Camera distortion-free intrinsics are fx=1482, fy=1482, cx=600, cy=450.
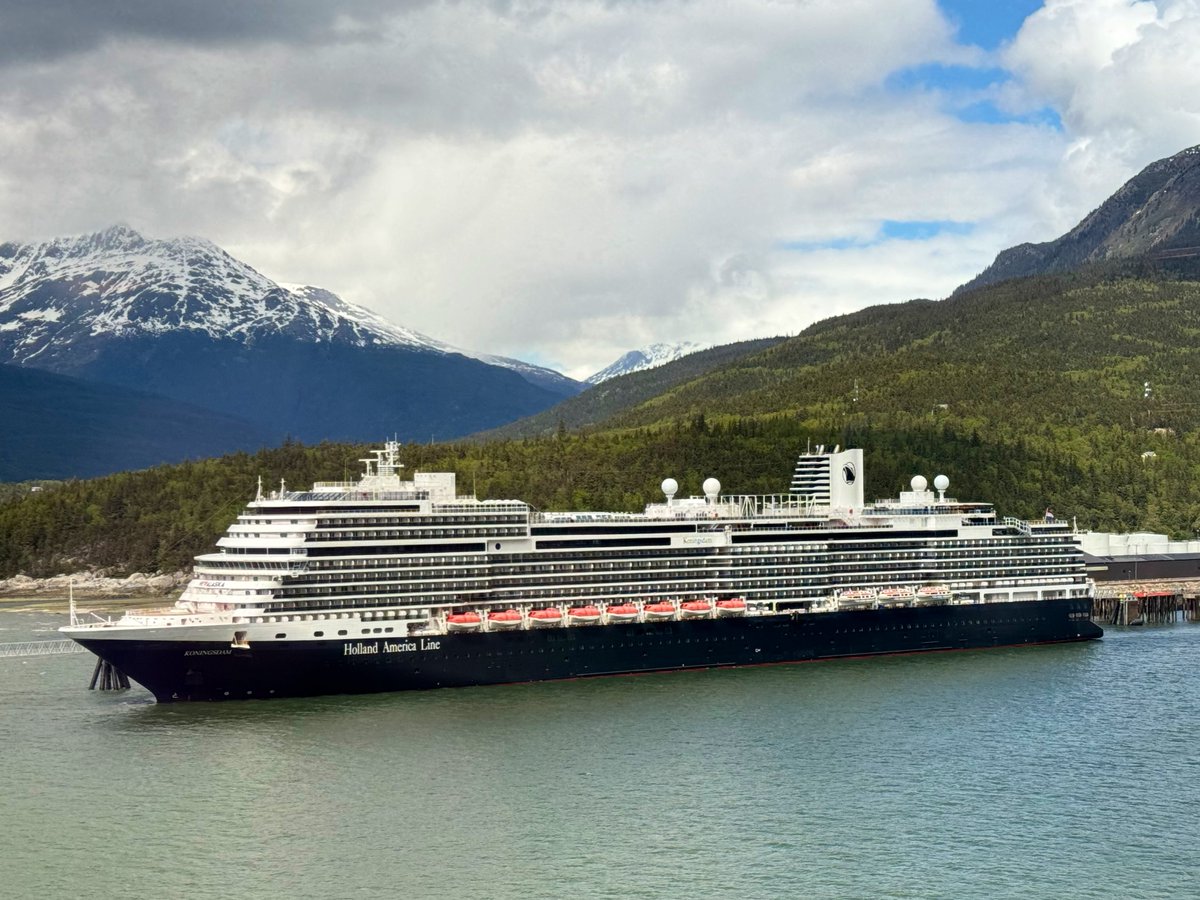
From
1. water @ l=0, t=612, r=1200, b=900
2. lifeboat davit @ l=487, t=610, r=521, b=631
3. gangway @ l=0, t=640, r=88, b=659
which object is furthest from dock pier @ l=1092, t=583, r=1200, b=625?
gangway @ l=0, t=640, r=88, b=659

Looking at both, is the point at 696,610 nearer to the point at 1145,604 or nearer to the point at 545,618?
the point at 545,618

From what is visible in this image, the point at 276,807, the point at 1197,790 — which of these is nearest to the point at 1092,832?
the point at 1197,790

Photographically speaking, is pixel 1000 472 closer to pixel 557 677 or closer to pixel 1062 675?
pixel 1062 675

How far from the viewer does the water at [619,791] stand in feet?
136

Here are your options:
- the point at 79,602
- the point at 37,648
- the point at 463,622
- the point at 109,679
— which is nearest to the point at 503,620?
the point at 463,622

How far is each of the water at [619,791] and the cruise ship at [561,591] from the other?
1.90 meters

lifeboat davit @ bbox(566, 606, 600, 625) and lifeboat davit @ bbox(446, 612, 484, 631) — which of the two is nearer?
lifeboat davit @ bbox(446, 612, 484, 631)

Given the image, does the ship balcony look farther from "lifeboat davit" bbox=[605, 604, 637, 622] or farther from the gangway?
the gangway

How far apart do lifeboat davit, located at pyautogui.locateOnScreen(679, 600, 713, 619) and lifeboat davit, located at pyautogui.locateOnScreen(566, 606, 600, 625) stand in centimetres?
473

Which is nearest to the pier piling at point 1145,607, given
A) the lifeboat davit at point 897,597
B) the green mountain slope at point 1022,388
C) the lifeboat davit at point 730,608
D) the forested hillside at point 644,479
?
the lifeboat davit at point 897,597

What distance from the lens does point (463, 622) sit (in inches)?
2581

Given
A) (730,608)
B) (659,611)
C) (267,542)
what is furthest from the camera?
(730,608)

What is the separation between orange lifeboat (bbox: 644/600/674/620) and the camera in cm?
7088

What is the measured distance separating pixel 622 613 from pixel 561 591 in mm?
3084
